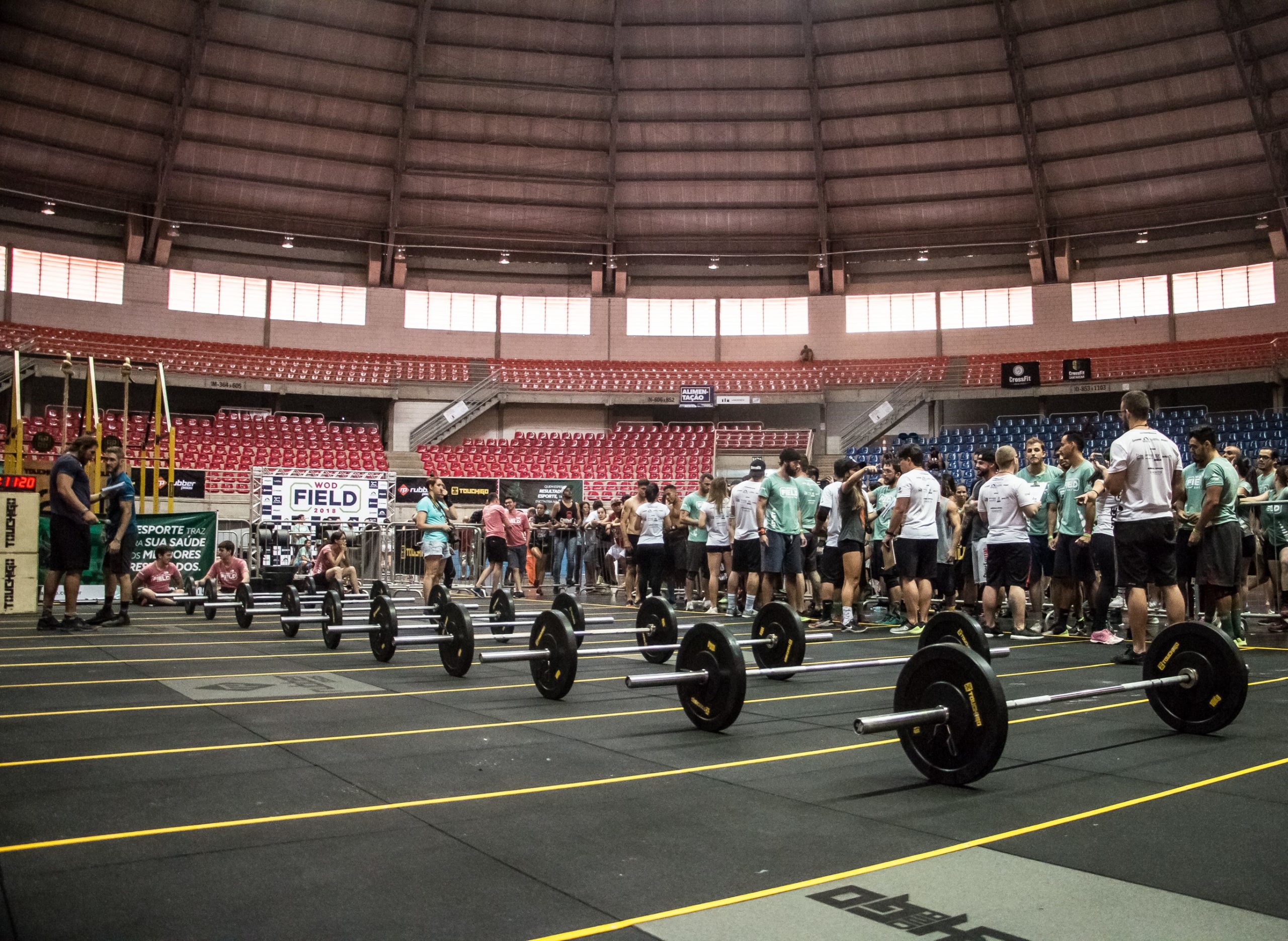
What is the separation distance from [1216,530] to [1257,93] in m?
22.3

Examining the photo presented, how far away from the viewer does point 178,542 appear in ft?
41.1

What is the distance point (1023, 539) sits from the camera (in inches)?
311

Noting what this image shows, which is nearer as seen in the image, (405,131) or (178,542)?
(178,542)

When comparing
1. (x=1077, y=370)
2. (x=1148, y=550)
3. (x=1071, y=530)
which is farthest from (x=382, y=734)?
(x=1077, y=370)

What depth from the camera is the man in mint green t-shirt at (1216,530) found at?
Answer: 6605mm

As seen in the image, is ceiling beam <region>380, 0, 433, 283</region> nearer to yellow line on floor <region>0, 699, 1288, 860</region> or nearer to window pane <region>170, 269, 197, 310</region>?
window pane <region>170, 269, 197, 310</region>

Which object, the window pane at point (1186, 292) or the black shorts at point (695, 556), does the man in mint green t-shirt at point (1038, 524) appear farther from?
the window pane at point (1186, 292)

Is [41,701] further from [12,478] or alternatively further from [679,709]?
[12,478]

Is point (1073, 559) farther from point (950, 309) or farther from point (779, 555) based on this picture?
point (950, 309)

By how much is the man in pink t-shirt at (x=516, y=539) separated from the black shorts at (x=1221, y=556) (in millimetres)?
8459

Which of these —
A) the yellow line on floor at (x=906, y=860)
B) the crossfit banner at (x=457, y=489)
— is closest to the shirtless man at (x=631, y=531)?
the yellow line on floor at (x=906, y=860)

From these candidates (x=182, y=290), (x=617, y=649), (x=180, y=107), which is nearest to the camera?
(x=617, y=649)

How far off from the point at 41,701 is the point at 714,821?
3.74 metres

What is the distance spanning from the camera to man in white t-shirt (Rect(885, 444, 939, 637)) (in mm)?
8047
